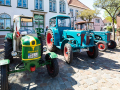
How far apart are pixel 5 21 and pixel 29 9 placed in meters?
3.57

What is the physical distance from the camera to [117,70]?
412cm

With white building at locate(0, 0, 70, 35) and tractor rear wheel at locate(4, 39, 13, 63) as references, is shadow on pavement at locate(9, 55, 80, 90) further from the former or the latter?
white building at locate(0, 0, 70, 35)

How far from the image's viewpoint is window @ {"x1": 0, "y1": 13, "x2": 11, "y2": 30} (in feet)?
41.4

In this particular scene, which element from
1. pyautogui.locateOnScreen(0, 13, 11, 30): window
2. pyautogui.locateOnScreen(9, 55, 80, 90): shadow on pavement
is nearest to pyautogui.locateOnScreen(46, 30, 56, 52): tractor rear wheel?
pyautogui.locateOnScreen(9, 55, 80, 90): shadow on pavement

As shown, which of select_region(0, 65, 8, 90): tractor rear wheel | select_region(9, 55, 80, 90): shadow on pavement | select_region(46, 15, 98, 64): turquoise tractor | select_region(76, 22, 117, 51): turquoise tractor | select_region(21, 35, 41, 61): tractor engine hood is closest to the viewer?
select_region(0, 65, 8, 90): tractor rear wheel

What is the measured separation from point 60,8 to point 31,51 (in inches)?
618

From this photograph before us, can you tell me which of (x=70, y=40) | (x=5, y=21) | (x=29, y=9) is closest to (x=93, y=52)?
(x=70, y=40)

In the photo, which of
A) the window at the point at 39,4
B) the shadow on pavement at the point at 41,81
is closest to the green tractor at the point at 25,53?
the shadow on pavement at the point at 41,81

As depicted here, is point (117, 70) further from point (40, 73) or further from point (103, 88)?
point (40, 73)

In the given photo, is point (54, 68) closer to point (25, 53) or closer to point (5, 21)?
point (25, 53)

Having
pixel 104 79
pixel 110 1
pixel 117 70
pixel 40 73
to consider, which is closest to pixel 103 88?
pixel 104 79

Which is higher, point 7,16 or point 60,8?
point 60,8

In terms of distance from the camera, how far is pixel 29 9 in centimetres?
1393

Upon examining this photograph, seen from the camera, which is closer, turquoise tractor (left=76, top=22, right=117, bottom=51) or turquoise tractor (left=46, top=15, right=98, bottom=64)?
turquoise tractor (left=46, top=15, right=98, bottom=64)
